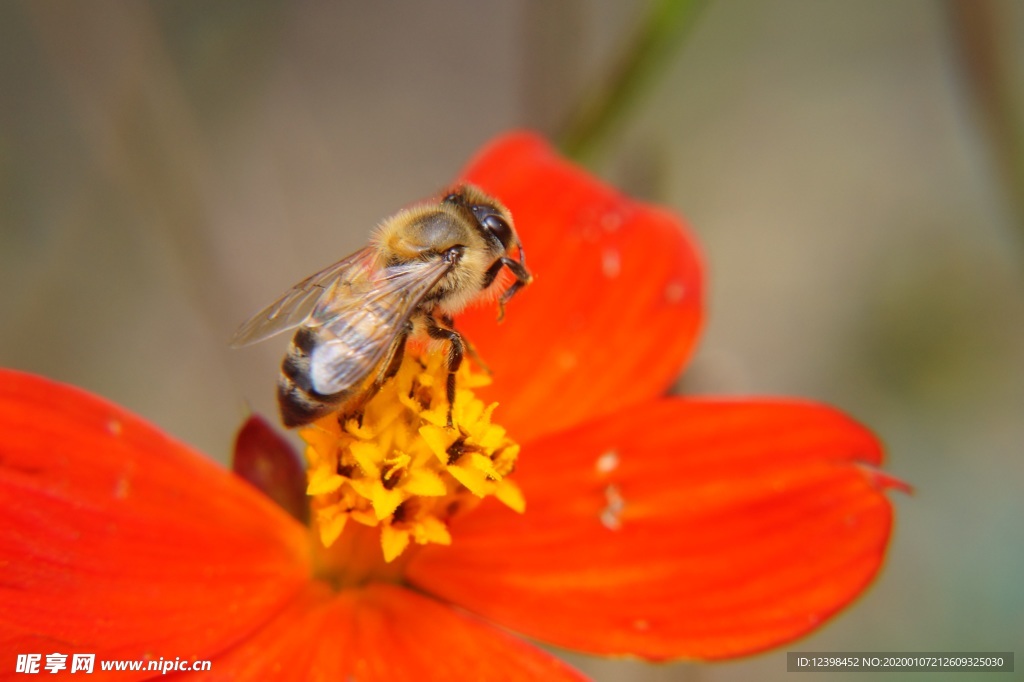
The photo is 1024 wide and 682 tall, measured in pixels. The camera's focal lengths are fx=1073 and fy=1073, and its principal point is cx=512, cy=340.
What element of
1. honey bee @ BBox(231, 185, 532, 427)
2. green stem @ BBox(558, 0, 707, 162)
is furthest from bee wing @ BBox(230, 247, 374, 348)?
green stem @ BBox(558, 0, 707, 162)

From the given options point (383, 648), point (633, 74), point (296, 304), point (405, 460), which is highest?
point (633, 74)

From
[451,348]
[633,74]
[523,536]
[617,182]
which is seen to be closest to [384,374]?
[451,348]

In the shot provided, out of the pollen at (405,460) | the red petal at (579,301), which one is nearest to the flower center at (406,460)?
the pollen at (405,460)

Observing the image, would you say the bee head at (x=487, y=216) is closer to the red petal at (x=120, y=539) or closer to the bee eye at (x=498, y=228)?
the bee eye at (x=498, y=228)

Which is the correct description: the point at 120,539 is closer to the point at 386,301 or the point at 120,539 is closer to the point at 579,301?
the point at 386,301

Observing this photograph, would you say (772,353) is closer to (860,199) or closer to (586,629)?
(860,199)

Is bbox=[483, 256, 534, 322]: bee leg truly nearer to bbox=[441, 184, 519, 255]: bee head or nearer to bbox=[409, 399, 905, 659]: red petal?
bbox=[441, 184, 519, 255]: bee head

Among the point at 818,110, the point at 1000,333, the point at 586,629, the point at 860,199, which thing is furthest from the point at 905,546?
the point at 586,629
